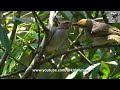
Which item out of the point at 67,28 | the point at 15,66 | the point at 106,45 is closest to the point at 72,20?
the point at 67,28

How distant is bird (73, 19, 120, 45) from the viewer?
1343 millimetres

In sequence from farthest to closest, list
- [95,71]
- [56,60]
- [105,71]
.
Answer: [56,60] → [105,71] → [95,71]

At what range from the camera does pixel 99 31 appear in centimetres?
144

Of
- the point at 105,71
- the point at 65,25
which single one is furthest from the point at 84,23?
the point at 105,71

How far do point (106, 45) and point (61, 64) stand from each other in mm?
172

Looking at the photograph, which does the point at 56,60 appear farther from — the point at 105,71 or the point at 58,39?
the point at 105,71

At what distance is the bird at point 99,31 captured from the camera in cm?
134

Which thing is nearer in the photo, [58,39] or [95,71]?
[95,71]

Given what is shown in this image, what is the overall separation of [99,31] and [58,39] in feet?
0.62

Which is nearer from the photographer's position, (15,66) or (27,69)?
(27,69)

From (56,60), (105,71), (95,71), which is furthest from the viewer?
(56,60)
